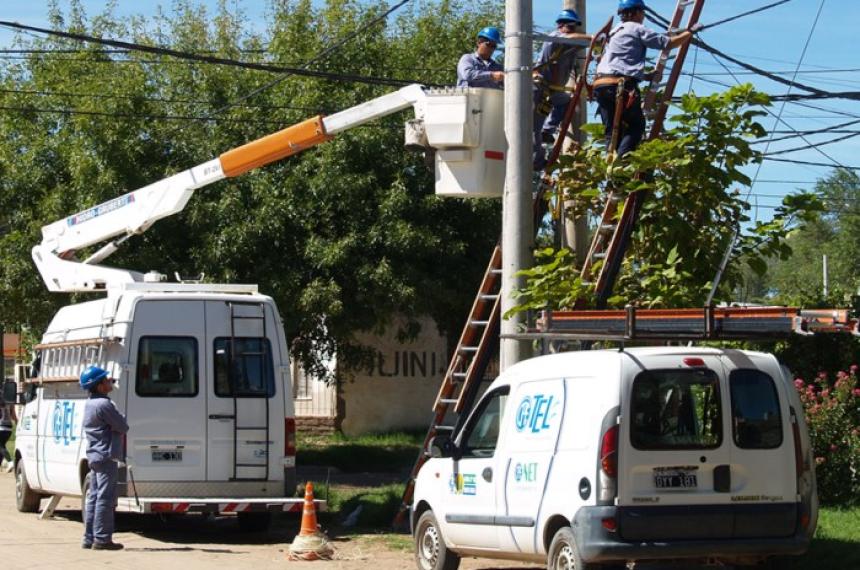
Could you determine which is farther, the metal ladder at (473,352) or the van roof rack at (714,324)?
the metal ladder at (473,352)

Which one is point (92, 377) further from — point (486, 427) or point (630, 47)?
point (630, 47)

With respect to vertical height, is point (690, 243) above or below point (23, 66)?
below

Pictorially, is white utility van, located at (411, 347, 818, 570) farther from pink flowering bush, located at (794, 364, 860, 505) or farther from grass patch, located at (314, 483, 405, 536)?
grass patch, located at (314, 483, 405, 536)

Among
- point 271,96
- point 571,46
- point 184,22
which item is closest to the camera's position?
point 571,46

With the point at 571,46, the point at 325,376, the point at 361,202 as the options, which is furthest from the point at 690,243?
the point at 325,376

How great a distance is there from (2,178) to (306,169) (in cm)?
559

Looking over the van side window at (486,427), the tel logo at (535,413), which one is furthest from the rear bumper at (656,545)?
the van side window at (486,427)

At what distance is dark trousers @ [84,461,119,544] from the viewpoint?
1392 cm

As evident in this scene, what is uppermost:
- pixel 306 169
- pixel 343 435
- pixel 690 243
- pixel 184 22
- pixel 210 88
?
pixel 184 22

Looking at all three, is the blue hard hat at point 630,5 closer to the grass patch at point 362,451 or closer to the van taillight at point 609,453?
the van taillight at point 609,453

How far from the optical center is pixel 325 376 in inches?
919

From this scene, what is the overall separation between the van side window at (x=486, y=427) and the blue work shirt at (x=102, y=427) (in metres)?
4.17

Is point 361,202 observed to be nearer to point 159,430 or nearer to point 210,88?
point 210,88

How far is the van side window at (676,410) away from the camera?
32.0 feet
